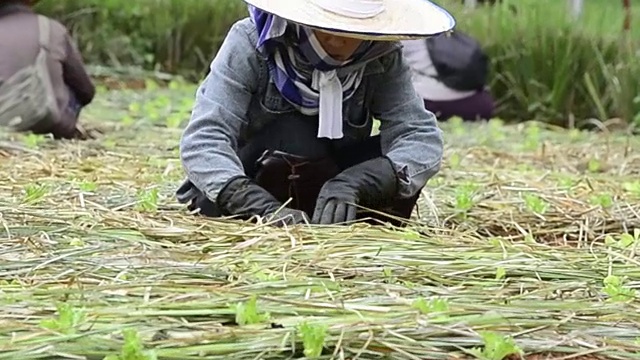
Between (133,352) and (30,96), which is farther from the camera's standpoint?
(30,96)

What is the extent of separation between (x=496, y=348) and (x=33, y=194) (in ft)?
5.45

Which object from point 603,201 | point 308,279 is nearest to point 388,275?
point 308,279

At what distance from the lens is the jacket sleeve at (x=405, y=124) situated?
10.8 feet

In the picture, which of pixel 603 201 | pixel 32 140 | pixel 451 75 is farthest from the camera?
pixel 451 75

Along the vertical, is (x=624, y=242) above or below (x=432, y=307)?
below

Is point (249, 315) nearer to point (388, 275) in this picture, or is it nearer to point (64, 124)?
point (388, 275)

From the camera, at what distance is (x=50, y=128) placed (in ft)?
17.2

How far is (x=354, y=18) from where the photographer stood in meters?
3.01

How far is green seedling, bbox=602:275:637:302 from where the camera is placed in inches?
93.6

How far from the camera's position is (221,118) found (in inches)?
123

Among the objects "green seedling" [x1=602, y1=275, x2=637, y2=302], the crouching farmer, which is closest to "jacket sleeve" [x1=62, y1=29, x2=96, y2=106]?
the crouching farmer

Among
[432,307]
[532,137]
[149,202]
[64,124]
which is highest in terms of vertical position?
[432,307]

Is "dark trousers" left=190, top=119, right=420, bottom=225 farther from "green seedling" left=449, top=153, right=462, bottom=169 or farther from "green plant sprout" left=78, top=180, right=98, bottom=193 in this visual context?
"green seedling" left=449, top=153, right=462, bottom=169

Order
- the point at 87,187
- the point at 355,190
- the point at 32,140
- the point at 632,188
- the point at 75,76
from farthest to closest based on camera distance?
the point at 75,76 < the point at 32,140 < the point at 632,188 < the point at 87,187 < the point at 355,190
